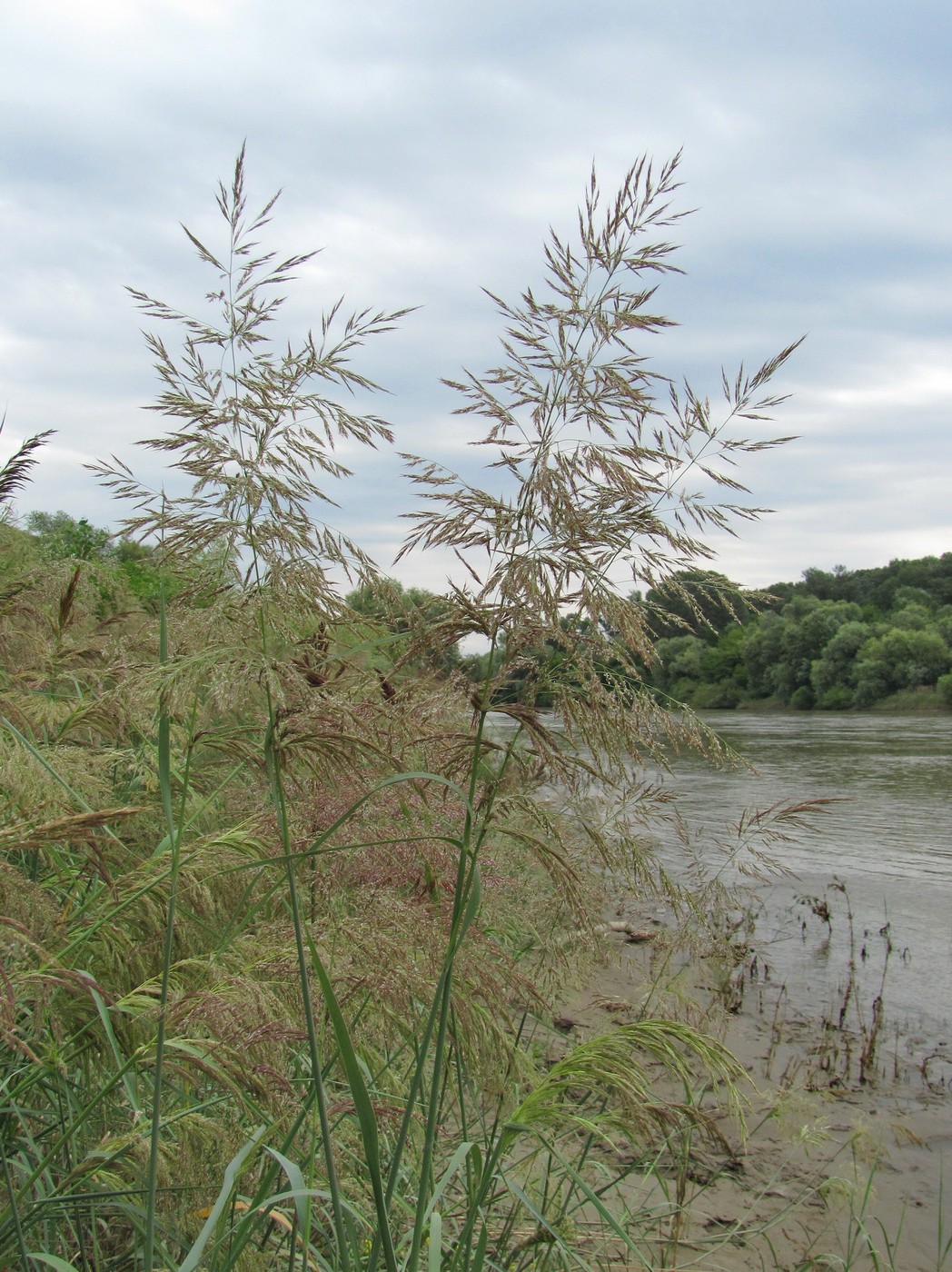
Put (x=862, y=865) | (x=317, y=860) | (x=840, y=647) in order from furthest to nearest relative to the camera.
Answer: (x=840, y=647) < (x=862, y=865) < (x=317, y=860)

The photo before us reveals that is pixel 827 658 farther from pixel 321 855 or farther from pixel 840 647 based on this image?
pixel 321 855

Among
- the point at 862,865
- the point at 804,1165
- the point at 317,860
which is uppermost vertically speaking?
the point at 317,860

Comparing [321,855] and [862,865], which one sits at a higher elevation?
[321,855]

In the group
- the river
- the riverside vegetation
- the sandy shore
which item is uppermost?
the riverside vegetation

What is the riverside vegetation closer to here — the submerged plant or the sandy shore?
the submerged plant

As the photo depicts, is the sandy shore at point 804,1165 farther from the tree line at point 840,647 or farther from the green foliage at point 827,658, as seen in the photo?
the green foliage at point 827,658

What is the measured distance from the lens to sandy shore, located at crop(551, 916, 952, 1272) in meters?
3.79

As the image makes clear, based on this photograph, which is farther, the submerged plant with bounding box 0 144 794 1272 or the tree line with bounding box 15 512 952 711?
the tree line with bounding box 15 512 952 711

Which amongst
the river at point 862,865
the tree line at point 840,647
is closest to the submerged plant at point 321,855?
the river at point 862,865

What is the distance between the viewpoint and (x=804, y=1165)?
195 inches

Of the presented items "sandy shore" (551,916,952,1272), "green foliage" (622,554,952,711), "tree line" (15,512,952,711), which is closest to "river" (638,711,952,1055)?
"sandy shore" (551,916,952,1272)

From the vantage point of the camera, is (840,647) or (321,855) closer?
(321,855)

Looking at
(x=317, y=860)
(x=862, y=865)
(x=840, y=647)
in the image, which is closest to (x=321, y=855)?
(x=317, y=860)

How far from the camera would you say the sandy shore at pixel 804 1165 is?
379 centimetres
